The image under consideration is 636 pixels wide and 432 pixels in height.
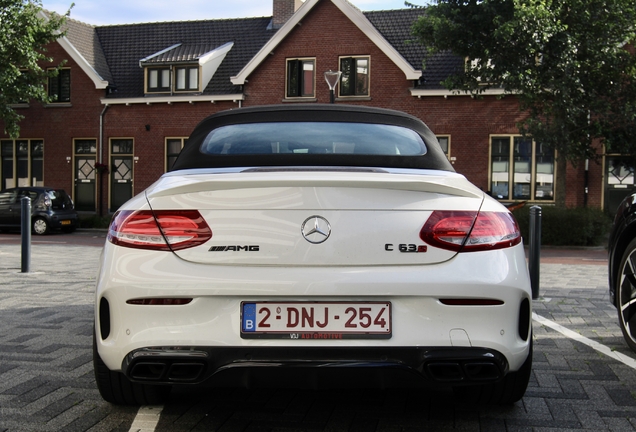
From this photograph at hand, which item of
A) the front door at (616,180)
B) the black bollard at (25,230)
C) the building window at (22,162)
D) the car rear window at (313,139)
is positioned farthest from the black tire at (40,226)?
the car rear window at (313,139)

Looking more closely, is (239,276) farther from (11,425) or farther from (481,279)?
(11,425)

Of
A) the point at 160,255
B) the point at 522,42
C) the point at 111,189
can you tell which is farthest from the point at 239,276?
the point at 111,189

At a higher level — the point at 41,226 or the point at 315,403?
the point at 315,403

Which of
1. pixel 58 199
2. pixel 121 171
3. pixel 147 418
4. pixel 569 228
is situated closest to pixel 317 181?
pixel 147 418

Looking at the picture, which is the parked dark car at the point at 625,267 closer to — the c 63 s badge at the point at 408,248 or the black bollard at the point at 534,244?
the c 63 s badge at the point at 408,248

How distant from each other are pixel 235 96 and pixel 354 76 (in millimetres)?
4703

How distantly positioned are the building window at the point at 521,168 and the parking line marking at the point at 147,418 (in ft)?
81.0

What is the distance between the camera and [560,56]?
2116 centimetres

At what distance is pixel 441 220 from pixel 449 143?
83.3ft

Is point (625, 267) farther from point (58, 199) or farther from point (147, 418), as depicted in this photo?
point (58, 199)

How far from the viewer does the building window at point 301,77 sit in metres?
29.5

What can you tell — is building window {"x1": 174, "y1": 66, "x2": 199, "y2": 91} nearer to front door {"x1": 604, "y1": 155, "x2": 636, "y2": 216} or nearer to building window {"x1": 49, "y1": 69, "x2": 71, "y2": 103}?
building window {"x1": 49, "y1": 69, "x2": 71, "y2": 103}

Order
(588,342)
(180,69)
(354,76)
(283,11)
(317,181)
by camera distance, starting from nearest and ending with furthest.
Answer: (317,181), (588,342), (354,76), (180,69), (283,11)

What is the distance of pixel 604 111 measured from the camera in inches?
859
